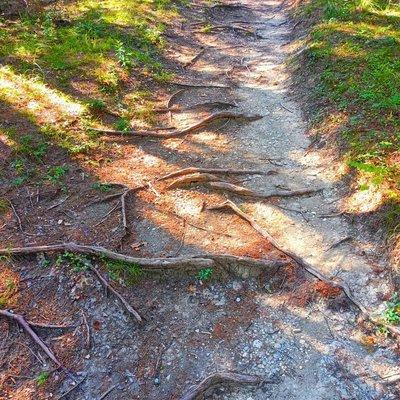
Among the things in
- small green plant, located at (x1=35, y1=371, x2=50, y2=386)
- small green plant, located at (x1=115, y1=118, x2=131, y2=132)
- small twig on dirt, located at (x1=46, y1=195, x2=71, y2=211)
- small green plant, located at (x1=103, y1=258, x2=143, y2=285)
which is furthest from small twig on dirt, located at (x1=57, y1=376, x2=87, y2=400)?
small green plant, located at (x1=115, y1=118, x2=131, y2=132)

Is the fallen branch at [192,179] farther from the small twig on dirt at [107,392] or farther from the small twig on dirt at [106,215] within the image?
Result: the small twig on dirt at [107,392]

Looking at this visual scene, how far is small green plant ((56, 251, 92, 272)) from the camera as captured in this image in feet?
20.7

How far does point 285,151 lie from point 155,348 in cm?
573

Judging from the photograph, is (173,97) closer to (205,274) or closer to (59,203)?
(59,203)

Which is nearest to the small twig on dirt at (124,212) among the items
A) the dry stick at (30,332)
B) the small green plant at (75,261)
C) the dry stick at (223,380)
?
the small green plant at (75,261)

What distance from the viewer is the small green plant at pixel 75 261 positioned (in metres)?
6.30

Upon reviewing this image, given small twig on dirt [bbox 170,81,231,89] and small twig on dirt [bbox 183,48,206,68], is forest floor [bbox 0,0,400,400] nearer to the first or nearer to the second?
small twig on dirt [bbox 170,81,231,89]

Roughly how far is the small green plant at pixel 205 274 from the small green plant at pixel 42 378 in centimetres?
255

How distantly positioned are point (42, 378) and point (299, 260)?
417cm

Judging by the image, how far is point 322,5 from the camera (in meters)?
15.6

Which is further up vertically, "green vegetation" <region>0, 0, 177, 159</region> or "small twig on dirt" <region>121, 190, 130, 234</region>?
"green vegetation" <region>0, 0, 177, 159</region>

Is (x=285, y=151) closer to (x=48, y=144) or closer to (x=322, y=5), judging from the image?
(x=48, y=144)

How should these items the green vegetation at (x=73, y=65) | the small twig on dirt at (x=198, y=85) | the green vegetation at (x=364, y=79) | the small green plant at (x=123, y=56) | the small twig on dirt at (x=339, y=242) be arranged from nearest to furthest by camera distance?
the small twig on dirt at (x=339, y=242) → the green vegetation at (x=364, y=79) → the green vegetation at (x=73, y=65) → the small green plant at (x=123, y=56) → the small twig on dirt at (x=198, y=85)

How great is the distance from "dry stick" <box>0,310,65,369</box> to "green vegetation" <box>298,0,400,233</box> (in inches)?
216
